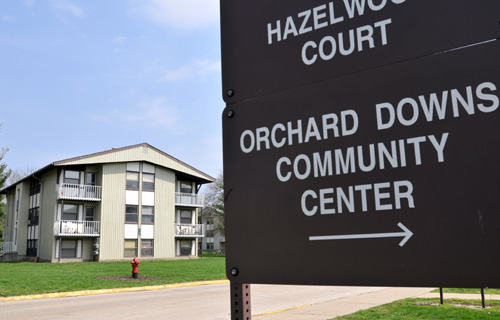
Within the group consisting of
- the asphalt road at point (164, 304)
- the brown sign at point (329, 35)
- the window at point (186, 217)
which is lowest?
the asphalt road at point (164, 304)

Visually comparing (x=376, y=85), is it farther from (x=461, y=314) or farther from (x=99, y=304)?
(x=99, y=304)

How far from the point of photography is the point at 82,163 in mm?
35281

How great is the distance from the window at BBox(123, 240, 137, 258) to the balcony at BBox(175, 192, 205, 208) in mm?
5246

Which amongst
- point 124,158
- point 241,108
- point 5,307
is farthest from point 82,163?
point 241,108

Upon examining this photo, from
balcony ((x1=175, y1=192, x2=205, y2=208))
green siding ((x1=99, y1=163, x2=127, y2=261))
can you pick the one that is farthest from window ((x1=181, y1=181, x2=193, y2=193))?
green siding ((x1=99, y1=163, x2=127, y2=261))

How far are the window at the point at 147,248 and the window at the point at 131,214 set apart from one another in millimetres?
1967

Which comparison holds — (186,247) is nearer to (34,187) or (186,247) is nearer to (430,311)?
(34,187)

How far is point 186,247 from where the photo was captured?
41.3 metres

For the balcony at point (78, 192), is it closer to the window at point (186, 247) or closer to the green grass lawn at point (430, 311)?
the window at point (186, 247)

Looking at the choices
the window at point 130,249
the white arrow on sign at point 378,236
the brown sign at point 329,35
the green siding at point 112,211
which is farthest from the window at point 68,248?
the white arrow on sign at point 378,236

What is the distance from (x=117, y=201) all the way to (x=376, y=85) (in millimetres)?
37315

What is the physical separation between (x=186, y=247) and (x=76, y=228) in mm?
10282

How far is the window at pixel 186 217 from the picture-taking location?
4169 cm

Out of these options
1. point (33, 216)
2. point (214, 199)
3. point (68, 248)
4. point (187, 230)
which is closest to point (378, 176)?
point (68, 248)
